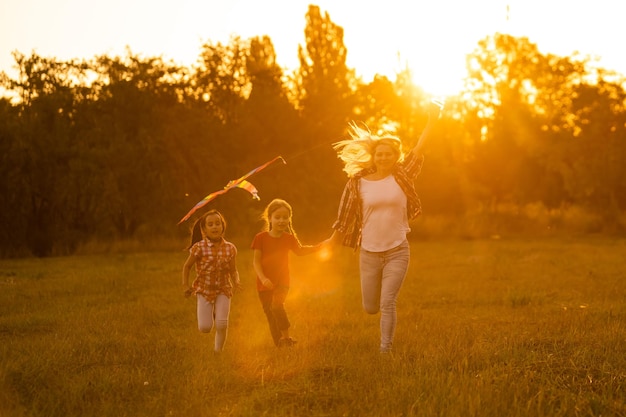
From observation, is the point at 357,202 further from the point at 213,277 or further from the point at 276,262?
the point at 213,277

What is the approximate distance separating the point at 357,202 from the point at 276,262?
53.6 inches

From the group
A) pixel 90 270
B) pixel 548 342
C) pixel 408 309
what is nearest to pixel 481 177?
pixel 90 270

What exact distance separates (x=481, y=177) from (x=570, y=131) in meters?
9.30

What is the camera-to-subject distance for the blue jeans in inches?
305

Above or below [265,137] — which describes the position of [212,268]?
below

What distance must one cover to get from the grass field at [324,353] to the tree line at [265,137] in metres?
12.6

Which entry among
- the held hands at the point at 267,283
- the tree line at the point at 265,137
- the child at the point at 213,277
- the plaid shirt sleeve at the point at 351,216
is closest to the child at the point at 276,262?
the held hands at the point at 267,283

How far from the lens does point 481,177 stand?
176 feet

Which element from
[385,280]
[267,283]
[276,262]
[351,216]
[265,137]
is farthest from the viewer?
[265,137]

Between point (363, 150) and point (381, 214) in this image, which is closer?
point (381, 214)

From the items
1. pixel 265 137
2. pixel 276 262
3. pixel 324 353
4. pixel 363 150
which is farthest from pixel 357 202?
pixel 265 137

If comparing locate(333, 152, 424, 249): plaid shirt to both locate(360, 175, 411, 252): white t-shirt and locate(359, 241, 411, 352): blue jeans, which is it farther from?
locate(359, 241, 411, 352): blue jeans

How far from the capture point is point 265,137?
3769 cm

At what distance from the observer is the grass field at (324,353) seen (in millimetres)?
5789
